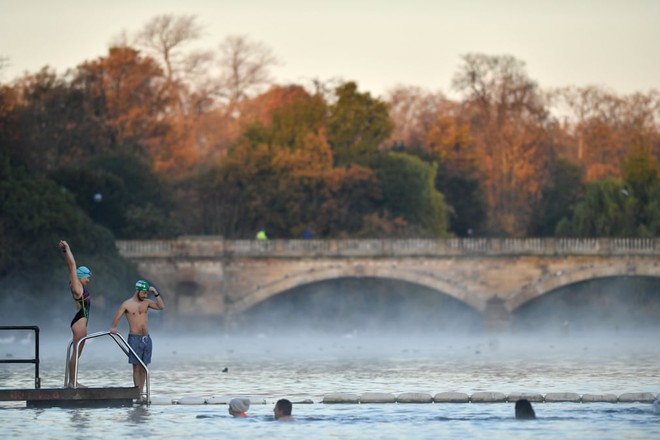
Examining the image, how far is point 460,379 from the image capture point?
48594 millimetres

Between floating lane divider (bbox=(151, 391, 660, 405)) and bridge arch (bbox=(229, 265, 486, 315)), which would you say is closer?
floating lane divider (bbox=(151, 391, 660, 405))

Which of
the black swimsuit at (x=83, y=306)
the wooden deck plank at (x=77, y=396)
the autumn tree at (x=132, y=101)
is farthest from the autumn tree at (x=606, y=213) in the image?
the black swimsuit at (x=83, y=306)

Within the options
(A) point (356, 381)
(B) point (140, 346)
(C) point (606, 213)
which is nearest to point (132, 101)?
(C) point (606, 213)

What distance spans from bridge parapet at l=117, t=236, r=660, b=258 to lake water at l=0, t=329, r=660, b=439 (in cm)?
386

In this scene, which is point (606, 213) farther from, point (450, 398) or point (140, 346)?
point (140, 346)

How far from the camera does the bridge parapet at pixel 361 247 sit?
85312 millimetres

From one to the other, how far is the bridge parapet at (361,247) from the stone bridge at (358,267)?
4 cm

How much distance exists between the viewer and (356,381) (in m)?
48.3

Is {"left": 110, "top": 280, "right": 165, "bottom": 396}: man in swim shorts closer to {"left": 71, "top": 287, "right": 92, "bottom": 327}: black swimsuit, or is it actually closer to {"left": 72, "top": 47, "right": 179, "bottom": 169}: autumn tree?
{"left": 71, "top": 287, "right": 92, "bottom": 327}: black swimsuit

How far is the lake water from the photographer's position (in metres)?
32.7

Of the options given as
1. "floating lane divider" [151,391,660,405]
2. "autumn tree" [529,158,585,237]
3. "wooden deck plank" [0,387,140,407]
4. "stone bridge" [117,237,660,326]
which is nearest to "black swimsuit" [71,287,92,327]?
"wooden deck plank" [0,387,140,407]

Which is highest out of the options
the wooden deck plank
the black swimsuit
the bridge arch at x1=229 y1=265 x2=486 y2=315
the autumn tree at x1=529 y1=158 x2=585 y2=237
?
the autumn tree at x1=529 y1=158 x2=585 y2=237

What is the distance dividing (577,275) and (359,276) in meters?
9.76

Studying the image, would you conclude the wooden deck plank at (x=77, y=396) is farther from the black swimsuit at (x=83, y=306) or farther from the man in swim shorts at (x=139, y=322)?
the black swimsuit at (x=83, y=306)
